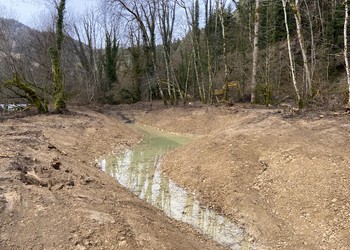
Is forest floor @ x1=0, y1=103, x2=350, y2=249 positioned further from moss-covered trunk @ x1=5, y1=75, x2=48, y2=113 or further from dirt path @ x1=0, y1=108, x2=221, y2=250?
→ moss-covered trunk @ x1=5, y1=75, x2=48, y2=113

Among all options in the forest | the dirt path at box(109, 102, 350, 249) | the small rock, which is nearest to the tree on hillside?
the forest

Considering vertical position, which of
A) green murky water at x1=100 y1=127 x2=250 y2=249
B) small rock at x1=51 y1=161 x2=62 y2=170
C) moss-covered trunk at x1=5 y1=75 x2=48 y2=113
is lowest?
green murky water at x1=100 y1=127 x2=250 y2=249

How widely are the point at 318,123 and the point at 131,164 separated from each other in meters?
6.07

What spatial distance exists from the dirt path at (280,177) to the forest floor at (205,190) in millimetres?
21

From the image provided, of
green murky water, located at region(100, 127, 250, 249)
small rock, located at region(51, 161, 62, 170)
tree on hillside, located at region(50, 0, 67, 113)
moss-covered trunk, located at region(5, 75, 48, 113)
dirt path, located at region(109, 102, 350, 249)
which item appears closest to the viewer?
dirt path, located at region(109, 102, 350, 249)

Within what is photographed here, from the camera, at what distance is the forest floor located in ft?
14.9

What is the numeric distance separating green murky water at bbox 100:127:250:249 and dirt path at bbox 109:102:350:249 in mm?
298

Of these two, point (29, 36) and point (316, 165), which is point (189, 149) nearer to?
point (316, 165)

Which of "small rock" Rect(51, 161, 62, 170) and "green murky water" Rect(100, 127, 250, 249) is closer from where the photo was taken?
"green murky water" Rect(100, 127, 250, 249)

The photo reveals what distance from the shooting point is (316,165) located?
286 inches

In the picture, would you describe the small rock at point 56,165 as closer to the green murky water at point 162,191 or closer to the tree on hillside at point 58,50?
the green murky water at point 162,191

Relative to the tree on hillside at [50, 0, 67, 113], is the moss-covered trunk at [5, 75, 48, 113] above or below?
below

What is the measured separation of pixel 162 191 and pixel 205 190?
112cm

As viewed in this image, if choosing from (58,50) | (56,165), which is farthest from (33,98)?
(56,165)
